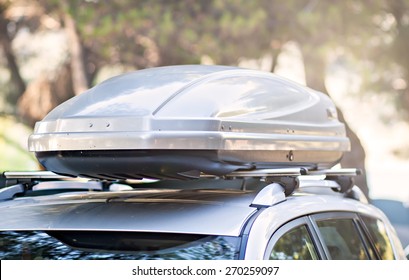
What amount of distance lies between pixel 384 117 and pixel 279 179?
658 inches

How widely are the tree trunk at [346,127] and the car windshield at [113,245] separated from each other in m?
7.50

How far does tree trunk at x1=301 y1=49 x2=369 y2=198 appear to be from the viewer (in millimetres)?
10016

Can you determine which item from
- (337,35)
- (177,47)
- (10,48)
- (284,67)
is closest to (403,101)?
(284,67)

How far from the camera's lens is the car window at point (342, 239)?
9.61 feet

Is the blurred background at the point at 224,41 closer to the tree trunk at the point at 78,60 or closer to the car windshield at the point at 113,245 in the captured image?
the tree trunk at the point at 78,60

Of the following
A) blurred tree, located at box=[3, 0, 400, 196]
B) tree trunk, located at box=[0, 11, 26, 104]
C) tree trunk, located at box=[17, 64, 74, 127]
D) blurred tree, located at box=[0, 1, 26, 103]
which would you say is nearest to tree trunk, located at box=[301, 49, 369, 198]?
blurred tree, located at box=[3, 0, 400, 196]

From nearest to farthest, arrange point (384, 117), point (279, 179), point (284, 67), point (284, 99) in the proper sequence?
point (279, 179) → point (284, 99) → point (284, 67) → point (384, 117)

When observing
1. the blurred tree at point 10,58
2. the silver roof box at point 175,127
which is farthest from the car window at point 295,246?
the blurred tree at point 10,58

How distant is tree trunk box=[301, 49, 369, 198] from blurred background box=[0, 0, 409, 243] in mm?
15

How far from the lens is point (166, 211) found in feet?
8.48

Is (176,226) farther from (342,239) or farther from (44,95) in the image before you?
(44,95)

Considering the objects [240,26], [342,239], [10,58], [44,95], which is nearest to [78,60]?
[44,95]

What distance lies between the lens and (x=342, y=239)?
3.10 m
